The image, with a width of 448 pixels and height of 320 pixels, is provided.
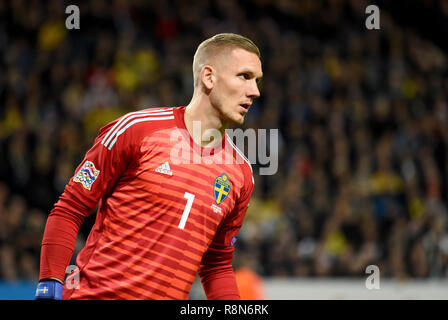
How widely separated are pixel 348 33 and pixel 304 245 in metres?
4.89

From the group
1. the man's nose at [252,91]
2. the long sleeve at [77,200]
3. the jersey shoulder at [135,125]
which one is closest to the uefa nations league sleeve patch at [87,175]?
the long sleeve at [77,200]

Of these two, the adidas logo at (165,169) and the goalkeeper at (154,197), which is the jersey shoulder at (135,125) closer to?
the goalkeeper at (154,197)

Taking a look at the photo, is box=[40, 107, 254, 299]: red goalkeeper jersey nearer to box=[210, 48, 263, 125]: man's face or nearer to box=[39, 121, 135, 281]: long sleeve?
box=[39, 121, 135, 281]: long sleeve

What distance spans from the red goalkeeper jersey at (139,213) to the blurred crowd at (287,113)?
4.76 metres

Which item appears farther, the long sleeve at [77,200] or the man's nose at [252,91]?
the man's nose at [252,91]

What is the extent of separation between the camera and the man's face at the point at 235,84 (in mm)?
3322

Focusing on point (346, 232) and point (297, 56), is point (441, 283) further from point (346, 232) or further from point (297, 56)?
point (297, 56)

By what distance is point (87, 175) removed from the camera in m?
3.07

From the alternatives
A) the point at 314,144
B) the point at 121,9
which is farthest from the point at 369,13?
the point at 121,9

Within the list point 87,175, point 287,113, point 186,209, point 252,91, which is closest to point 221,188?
point 186,209

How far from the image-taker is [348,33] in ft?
39.6

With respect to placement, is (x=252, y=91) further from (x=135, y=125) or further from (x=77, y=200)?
(x=77, y=200)

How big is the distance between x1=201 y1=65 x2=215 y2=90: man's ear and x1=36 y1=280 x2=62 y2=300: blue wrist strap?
1195 mm

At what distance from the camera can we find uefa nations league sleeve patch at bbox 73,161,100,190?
3062 mm
